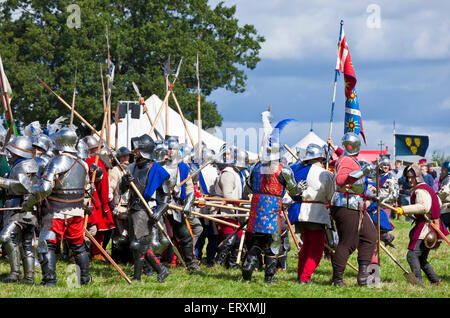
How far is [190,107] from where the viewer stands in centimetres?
2911

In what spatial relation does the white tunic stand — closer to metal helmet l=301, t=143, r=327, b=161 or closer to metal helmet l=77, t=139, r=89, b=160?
metal helmet l=301, t=143, r=327, b=161

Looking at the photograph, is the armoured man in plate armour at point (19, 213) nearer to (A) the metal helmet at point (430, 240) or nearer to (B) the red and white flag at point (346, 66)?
(B) the red and white flag at point (346, 66)

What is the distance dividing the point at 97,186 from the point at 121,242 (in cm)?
86

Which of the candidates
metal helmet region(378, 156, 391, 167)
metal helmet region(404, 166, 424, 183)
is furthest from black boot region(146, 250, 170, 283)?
metal helmet region(378, 156, 391, 167)

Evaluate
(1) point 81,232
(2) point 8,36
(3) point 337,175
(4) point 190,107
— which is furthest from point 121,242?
(2) point 8,36

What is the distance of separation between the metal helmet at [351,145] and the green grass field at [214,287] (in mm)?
1544

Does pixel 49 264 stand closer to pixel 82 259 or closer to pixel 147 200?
pixel 82 259

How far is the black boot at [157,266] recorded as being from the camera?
7535 mm

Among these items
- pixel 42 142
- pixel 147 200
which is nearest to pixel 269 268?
pixel 147 200

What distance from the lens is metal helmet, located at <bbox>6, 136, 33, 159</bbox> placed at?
7.59 metres

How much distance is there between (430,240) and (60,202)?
4.39 metres

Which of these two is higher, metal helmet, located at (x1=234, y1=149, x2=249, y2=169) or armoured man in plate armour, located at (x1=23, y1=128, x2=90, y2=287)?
metal helmet, located at (x1=234, y1=149, x2=249, y2=169)
